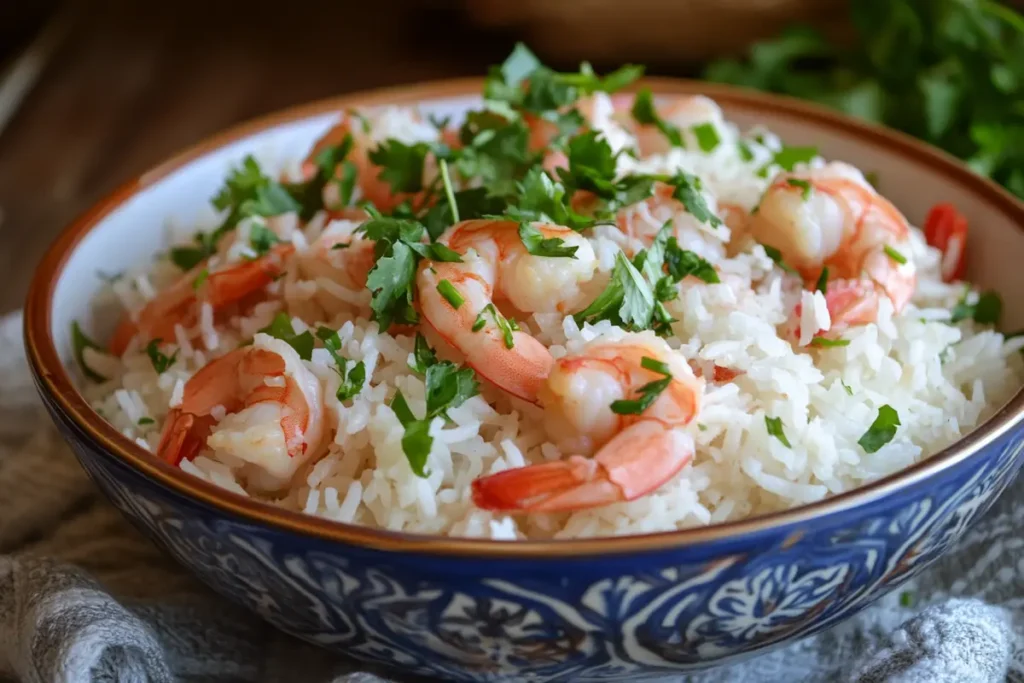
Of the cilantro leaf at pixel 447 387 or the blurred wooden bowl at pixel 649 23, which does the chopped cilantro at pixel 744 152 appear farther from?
the blurred wooden bowl at pixel 649 23

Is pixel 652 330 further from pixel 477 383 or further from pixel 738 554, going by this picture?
pixel 738 554

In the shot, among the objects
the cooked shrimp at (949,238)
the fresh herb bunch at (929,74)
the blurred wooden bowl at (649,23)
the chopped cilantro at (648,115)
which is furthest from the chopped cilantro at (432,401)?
the blurred wooden bowl at (649,23)

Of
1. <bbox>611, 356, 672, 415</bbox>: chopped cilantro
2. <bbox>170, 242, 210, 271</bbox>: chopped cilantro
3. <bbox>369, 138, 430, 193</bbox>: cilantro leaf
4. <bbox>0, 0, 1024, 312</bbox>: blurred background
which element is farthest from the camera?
<bbox>0, 0, 1024, 312</bbox>: blurred background

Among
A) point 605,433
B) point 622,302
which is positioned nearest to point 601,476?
point 605,433

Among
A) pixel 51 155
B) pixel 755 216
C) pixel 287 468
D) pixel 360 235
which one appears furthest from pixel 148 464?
pixel 51 155

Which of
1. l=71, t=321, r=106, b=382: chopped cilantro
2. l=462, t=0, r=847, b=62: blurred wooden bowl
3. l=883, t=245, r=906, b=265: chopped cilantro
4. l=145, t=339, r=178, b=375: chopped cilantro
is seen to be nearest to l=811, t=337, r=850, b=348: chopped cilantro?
l=883, t=245, r=906, b=265: chopped cilantro

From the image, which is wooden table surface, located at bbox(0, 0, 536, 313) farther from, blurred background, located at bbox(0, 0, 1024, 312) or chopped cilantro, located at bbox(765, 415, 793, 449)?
chopped cilantro, located at bbox(765, 415, 793, 449)
